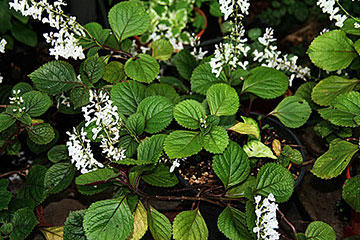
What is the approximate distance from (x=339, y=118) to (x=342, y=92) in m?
0.18

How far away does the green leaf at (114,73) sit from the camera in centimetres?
159

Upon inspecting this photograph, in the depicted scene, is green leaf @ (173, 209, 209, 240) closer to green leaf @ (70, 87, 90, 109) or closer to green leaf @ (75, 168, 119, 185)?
green leaf @ (75, 168, 119, 185)

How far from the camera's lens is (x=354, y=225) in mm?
1573

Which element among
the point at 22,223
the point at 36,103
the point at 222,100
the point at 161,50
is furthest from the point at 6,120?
the point at 222,100

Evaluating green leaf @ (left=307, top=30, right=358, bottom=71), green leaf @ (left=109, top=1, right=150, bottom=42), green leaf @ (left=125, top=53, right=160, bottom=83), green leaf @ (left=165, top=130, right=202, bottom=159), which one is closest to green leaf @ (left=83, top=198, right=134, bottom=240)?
green leaf @ (left=165, top=130, right=202, bottom=159)

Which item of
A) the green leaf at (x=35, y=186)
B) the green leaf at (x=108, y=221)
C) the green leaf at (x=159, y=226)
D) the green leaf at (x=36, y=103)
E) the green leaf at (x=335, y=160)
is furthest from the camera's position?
the green leaf at (x=35, y=186)

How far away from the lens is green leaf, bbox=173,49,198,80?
169cm

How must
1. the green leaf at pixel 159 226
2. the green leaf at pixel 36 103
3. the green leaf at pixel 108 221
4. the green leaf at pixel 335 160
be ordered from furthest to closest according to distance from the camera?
the green leaf at pixel 36 103 < the green leaf at pixel 335 160 < the green leaf at pixel 159 226 < the green leaf at pixel 108 221

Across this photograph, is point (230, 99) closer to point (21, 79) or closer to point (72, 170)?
point (72, 170)

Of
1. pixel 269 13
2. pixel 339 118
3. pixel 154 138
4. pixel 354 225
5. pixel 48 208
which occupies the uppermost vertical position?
pixel 269 13

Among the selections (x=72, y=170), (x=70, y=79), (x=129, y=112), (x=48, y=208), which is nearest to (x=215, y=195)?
(x=129, y=112)

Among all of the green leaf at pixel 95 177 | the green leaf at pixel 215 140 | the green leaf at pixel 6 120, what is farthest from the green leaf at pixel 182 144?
the green leaf at pixel 6 120

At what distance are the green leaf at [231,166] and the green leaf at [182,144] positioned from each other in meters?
0.09

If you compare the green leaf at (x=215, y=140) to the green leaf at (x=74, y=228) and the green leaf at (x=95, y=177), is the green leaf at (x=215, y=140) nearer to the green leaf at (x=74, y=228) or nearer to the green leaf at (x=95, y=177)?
the green leaf at (x=95, y=177)
